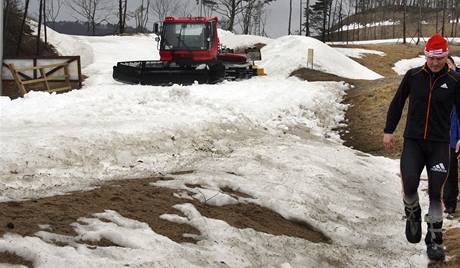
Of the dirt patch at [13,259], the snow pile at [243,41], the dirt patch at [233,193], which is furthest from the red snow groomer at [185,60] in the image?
the snow pile at [243,41]

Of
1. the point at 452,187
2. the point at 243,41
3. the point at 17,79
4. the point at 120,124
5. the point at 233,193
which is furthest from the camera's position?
the point at 243,41

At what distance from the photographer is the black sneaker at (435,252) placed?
217 inches

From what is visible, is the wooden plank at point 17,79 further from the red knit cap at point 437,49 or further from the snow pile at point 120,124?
the red knit cap at point 437,49

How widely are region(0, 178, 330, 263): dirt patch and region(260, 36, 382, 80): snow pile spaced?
18543 millimetres

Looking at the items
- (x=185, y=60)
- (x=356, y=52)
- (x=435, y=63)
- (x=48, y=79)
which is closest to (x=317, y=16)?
(x=356, y=52)

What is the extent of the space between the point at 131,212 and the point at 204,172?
238 cm

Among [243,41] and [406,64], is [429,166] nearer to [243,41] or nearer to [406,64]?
[406,64]

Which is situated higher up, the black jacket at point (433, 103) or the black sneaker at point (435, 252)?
the black jacket at point (433, 103)

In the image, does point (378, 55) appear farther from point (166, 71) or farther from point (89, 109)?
point (89, 109)

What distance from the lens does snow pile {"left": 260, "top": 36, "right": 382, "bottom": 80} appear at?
25.7m

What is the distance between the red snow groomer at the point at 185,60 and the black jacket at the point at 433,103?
44.1ft

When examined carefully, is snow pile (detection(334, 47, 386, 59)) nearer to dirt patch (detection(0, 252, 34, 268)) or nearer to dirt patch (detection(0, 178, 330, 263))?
dirt patch (detection(0, 178, 330, 263))

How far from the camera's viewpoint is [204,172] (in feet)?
25.9

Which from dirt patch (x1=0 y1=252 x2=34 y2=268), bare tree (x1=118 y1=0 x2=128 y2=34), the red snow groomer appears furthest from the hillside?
dirt patch (x1=0 y1=252 x2=34 y2=268)
